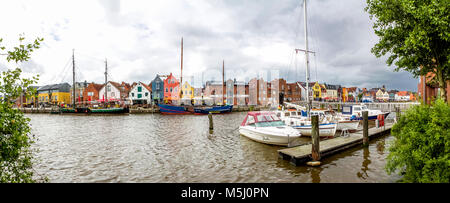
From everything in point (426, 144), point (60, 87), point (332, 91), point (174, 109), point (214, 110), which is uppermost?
point (60, 87)

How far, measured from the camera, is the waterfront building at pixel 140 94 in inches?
2921

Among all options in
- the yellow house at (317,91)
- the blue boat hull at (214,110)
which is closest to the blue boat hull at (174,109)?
the blue boat hull at (214,110)

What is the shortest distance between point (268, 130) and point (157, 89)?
65.8 meters

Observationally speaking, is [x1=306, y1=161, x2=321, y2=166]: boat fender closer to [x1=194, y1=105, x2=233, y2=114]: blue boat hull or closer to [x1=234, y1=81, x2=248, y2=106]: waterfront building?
[x1=194, y1=105, x2=233, y2=114]: blue boat hull

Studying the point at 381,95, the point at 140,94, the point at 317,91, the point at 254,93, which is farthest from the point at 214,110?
the point at 381,95

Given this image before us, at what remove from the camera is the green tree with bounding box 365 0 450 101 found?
10.8 meters

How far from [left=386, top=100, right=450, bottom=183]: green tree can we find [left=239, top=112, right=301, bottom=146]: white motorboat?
8.50 metres

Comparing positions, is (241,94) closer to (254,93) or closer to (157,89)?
(254,93)

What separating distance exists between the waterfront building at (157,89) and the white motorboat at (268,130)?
60915 mm

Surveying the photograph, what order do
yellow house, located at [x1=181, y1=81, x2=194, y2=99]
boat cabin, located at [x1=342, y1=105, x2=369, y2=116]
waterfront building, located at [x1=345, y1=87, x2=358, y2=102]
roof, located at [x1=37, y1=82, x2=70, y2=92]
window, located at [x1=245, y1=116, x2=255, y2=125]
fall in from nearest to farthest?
window, located at [x1=245, y1=116, x2=255, y2=125], boat cabin, located at [x1=342, y1=105, x2=369, y2=116], yellow house, located at [x1=181, y1=81, x2=194, y2=99], roof, located at [x1=37, y1=82, x2=70, y2=92], waterfront building, located at [x1=345, y1=87, x2=358, y2=102]

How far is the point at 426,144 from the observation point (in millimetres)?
→ 5645

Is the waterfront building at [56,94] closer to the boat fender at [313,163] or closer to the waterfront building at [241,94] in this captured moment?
the waterfront building at [241,94]

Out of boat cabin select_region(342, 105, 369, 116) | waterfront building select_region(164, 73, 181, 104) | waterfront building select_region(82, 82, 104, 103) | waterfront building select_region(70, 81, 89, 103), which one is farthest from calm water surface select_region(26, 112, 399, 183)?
waterfront building select_region(70, 81, 89, 103)

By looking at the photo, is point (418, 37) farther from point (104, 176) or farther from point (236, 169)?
point (104, 176)
